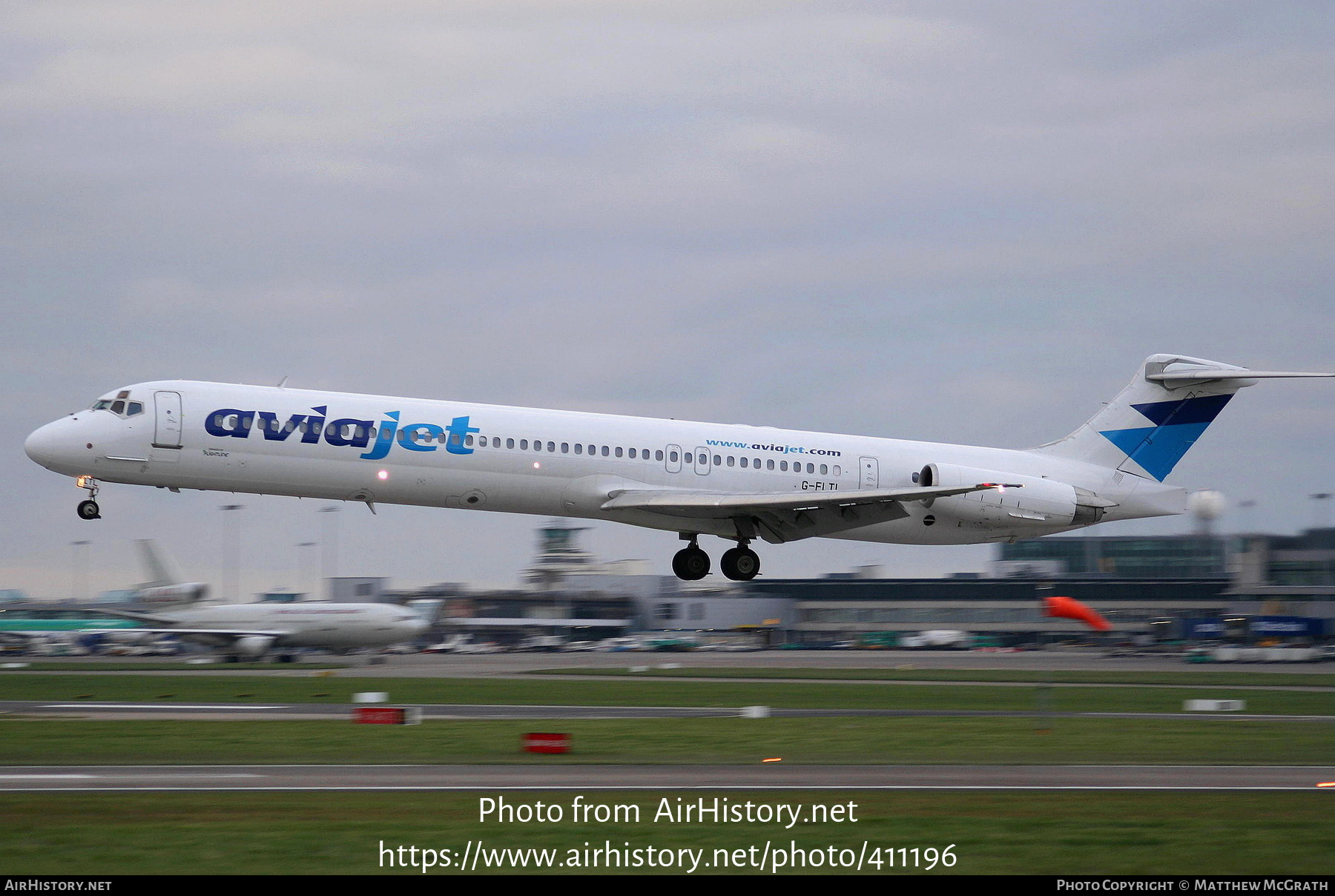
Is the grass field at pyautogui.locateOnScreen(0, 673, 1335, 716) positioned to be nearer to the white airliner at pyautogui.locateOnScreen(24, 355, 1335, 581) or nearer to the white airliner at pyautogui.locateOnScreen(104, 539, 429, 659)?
the white airliner at pyautogui.locateOnScreen(24, 355, 1335, 581)

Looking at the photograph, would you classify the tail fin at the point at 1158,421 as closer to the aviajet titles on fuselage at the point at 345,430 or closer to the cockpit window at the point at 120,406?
the aviajet titles on fuselage at the point at 345,430

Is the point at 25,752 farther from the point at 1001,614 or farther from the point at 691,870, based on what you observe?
the point at 1001,614

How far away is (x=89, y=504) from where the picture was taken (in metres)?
30.6

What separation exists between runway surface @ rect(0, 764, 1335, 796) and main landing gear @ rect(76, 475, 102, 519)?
11.7 m

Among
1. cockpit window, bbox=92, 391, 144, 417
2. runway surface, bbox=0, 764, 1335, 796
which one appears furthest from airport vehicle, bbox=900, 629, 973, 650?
runway surface, bbox=0, 764, 1335, 796

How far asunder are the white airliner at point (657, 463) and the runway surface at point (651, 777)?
11429 millimetres

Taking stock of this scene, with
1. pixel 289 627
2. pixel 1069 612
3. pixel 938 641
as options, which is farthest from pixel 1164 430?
pixel 938 641

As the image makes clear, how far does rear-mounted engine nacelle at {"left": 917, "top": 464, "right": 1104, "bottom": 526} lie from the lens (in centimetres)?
3450

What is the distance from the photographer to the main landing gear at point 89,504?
30.5 m

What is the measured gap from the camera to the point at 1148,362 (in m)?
37.8

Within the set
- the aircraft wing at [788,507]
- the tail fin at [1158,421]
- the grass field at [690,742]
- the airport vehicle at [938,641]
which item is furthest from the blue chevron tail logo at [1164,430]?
the airport vehicle at [938,641]

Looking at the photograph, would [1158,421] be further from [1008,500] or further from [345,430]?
[345,430]

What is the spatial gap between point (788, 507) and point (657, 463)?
3240mm
